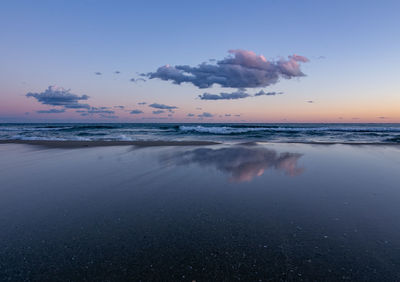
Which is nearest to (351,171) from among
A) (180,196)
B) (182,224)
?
(180,196)

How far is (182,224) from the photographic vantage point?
3.23 metres

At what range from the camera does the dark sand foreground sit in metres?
2.27

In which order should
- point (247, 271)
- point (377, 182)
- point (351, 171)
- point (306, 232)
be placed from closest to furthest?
point (247, 271)
point (306, 232)
point (377, 182)
point (351, 171)

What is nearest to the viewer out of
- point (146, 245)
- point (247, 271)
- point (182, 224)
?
point (247, 271)

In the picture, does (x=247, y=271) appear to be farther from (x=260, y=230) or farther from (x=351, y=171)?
(x=351, y=171)

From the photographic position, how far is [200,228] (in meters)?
3.10

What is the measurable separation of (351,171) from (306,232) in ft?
15.8

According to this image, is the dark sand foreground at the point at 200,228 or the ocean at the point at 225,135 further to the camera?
the ocean at the point at 225,135

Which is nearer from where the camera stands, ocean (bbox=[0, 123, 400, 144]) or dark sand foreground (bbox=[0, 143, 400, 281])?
dark sand foreground (bbox=[0, 143, 400, 281])

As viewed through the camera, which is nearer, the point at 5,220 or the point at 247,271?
the point at 247,271

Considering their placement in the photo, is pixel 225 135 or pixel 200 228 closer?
pixel 200 228

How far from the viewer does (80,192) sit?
15.4 feet

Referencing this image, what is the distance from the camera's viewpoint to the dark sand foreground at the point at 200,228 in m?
2.27

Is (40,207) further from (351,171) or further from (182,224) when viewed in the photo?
(351,171)
